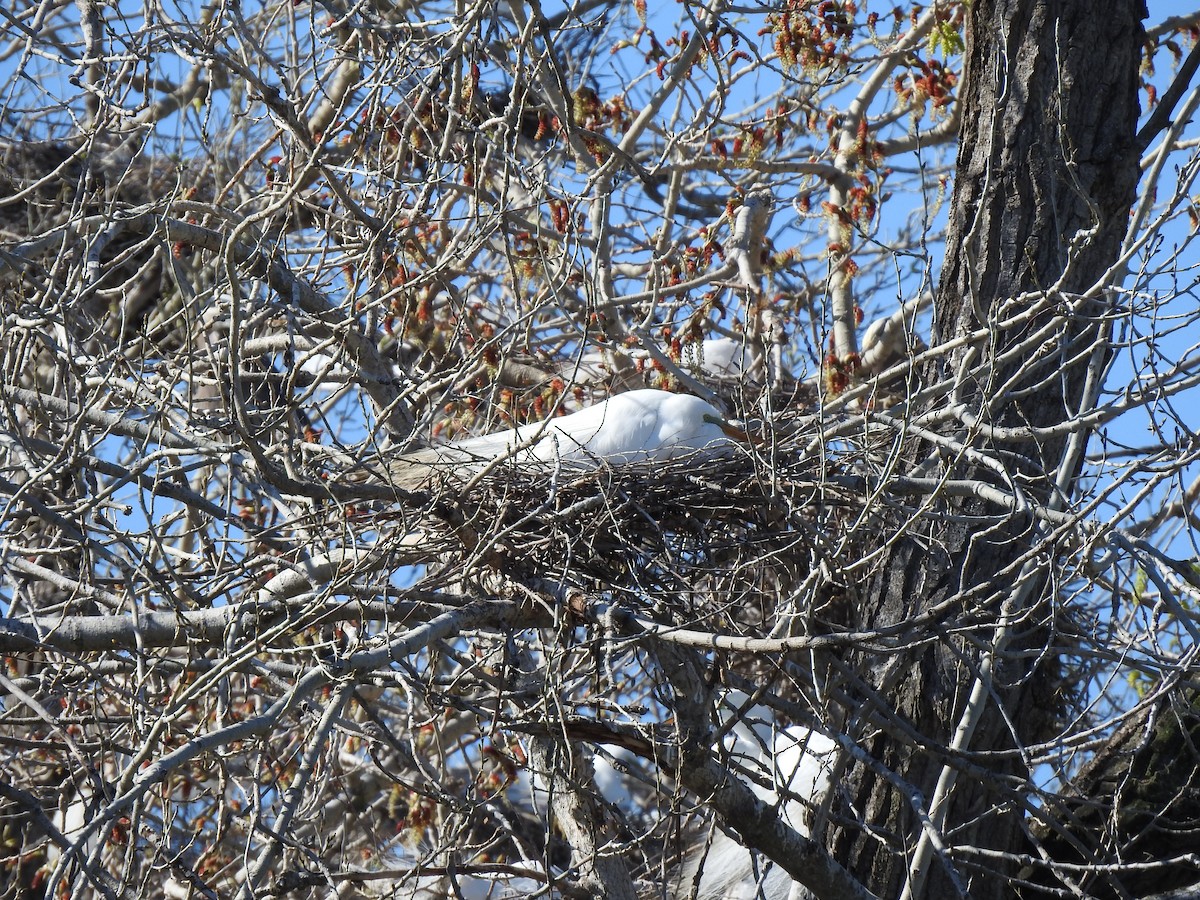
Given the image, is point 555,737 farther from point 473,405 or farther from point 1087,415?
point 473,405

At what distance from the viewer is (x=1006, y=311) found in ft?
11.8

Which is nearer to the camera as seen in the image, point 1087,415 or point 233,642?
point 233,642

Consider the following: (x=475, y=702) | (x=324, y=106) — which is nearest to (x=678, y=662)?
(x=475, y=702)

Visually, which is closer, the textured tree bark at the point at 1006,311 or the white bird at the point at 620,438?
the textured tree bark at the point at 1006,311

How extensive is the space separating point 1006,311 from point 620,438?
1149mm

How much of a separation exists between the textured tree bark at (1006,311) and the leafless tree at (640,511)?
1 cm

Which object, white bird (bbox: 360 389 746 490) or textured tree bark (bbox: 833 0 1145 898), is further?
white bird (bbox: 360 389 746 490)

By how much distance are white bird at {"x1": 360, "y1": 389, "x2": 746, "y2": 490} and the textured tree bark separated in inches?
25.1

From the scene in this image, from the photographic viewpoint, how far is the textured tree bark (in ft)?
11.8

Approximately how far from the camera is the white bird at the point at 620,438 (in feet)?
12.1

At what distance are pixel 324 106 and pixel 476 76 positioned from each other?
2.14 metres

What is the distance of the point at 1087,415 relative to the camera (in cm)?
292

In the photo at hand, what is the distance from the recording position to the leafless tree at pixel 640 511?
2723 mm

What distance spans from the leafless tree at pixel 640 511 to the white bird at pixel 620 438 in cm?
4
